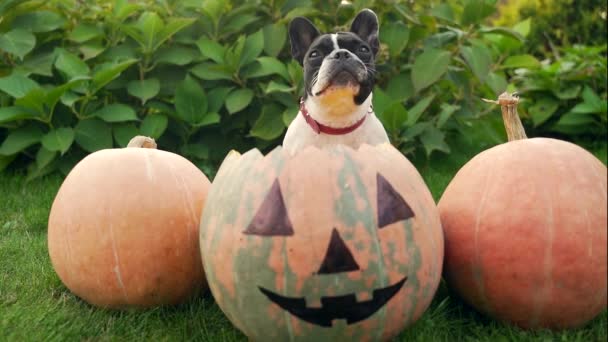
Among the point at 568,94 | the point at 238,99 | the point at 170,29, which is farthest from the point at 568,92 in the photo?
the point at 170,29

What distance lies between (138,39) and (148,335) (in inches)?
125

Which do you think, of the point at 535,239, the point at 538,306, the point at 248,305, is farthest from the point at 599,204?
the point at 248,305

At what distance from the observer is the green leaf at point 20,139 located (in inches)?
184

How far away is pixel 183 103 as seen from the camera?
16.0 feet

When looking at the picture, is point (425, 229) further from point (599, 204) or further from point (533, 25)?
point (533, 25)

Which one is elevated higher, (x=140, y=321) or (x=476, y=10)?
(x=476, y=10)

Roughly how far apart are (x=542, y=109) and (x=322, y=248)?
502 centimetres

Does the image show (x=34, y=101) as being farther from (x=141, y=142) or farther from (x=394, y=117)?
(x=394, y=117)

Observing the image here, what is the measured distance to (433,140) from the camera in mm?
5074

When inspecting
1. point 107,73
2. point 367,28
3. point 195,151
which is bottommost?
point 195,151

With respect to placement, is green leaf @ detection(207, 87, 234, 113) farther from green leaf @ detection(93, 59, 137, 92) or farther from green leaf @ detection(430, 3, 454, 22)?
green leaf @ detection(430, 3, 454, 22)

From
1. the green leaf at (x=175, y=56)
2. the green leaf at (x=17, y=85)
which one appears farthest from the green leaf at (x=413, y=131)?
the green leaf at (x=17, y=85)

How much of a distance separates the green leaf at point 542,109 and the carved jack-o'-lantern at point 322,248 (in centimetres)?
445

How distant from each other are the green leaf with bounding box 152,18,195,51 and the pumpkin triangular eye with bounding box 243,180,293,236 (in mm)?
3126
